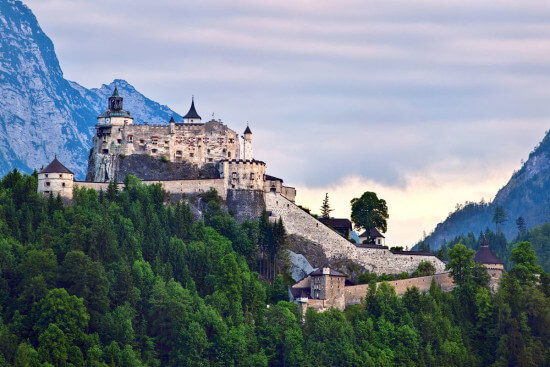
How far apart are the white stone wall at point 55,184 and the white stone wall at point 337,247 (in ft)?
63.5

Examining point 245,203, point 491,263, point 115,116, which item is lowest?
point 491,263

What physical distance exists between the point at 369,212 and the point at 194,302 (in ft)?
94.2

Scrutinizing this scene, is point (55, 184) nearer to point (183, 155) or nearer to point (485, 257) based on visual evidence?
point (183, 155)

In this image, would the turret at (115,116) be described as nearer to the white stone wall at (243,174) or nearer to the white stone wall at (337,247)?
the white stone wall at (243,174)

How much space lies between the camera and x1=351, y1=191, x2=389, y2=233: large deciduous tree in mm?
A: 140750

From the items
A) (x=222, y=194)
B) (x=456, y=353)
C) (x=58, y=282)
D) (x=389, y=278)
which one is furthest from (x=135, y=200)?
(x=456, y=353)

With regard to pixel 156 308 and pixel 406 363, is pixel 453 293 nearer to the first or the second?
pixel 406 363

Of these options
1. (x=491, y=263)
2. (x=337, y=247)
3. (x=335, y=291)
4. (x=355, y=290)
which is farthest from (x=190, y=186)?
(x=491, y=263)

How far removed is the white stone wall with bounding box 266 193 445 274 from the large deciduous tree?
8.27m

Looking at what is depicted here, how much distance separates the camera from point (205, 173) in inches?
5389

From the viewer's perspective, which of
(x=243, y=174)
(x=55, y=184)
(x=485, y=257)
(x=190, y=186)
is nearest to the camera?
(x=55, y=184)

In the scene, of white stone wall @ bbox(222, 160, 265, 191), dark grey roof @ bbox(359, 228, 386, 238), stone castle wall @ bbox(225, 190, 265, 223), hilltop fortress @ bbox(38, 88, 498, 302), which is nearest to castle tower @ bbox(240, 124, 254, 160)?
hilltop fortress @ bbox(38, 88, 498, 302)

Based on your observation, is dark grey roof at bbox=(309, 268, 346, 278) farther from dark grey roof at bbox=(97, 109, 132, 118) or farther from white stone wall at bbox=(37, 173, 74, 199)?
dark grey roof at bbox=(97, 109, 132, 118)

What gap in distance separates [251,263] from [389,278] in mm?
13173
